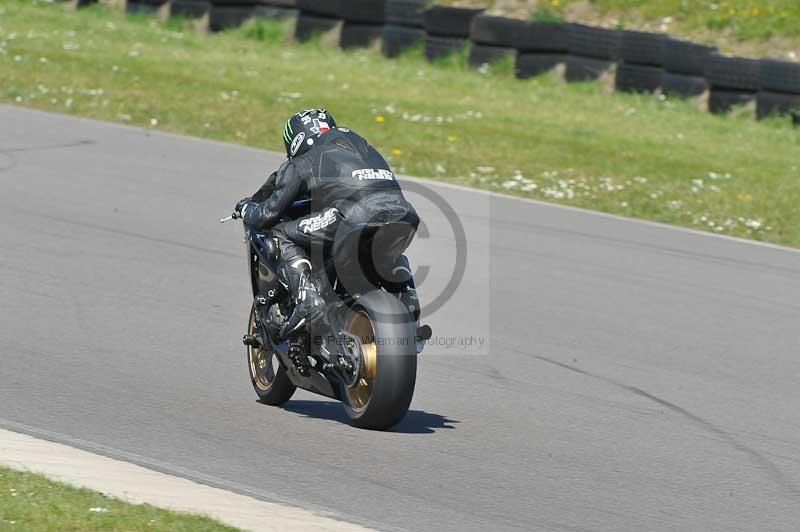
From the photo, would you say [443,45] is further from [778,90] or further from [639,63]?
[778,90]

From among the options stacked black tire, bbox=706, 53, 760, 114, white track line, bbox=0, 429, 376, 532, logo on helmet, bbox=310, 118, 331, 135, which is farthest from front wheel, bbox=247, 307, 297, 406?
stacked black tire, bbox=706, 53, 760, 114

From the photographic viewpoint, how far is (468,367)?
27.8 feet

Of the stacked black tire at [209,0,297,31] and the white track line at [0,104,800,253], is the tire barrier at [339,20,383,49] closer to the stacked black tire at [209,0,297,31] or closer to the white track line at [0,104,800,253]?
the stacked black tire at [209,0,297,31]

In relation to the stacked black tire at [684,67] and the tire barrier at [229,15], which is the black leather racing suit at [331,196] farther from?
the tire barrier at [229,15]

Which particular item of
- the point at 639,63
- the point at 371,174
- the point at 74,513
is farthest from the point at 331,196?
the point at 639,63

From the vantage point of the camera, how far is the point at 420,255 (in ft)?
38.4

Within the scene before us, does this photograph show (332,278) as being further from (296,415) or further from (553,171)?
(553,171)

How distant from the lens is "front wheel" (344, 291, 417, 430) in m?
6.43

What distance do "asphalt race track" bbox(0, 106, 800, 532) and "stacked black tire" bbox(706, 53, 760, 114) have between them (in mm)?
6913

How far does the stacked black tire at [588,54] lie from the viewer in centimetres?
2097

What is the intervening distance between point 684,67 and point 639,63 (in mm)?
861

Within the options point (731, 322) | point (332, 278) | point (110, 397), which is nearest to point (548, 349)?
point (731, 322)

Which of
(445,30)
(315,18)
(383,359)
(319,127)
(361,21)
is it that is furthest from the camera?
(315,18)

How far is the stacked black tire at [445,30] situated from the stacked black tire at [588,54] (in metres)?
1.94
